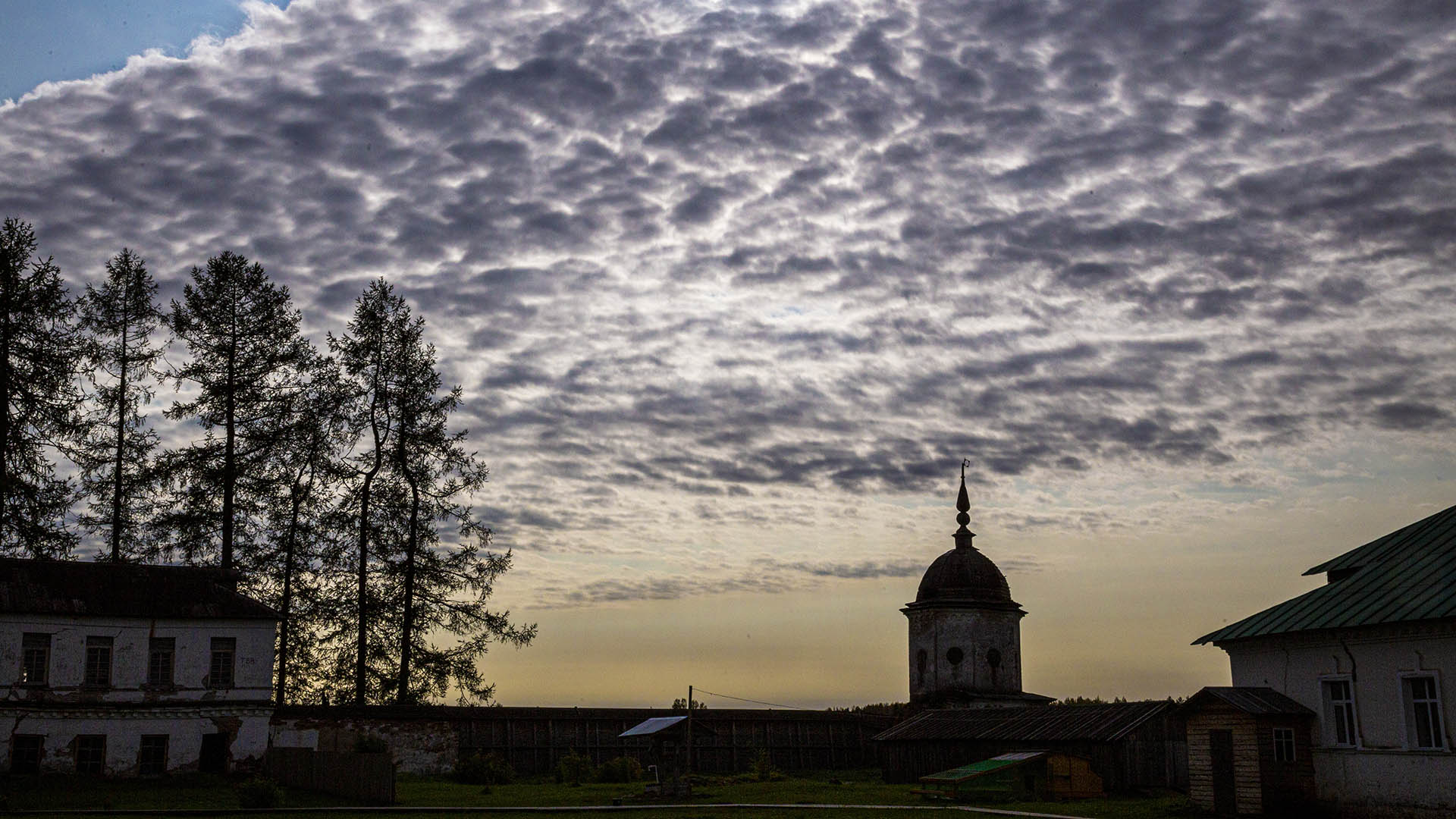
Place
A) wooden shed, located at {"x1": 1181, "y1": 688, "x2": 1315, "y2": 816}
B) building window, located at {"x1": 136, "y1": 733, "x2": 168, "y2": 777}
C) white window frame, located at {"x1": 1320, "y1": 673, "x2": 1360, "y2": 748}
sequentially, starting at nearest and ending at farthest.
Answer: white window frame, located at {"x1": 1320, "y1": 673, "x2": 1360, "y2": 748}
wooden shed, located at {"x1": 1181, "y1": 688, "x2": 1315, "y2": 816}
building window, located at {"x1": 136, "y1": 733, "x2": 168, "y2": 777}

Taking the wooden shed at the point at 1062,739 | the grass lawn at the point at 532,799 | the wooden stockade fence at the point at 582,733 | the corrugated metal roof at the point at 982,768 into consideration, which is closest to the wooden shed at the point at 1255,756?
the grass lawn at the point at 532,799

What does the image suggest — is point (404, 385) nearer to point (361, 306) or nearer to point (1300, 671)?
point (361, 306)

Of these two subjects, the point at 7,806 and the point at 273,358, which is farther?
the point at 273,358

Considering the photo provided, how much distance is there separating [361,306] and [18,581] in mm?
14409

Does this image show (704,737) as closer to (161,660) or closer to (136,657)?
(161,660)

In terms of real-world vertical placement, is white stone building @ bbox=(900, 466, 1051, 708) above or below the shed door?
above

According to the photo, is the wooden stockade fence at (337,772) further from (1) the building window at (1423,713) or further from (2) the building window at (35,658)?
(1) the building window at (1423,713)

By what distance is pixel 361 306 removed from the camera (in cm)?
4531

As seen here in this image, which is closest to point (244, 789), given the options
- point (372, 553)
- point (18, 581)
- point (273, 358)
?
point (18, 581)

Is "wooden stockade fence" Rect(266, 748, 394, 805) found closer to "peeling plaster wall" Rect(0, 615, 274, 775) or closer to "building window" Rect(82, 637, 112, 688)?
"peeling plaster wall" Rect(0, 615, 274, 775)

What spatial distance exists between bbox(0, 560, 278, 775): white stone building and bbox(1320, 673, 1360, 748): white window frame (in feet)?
89.7

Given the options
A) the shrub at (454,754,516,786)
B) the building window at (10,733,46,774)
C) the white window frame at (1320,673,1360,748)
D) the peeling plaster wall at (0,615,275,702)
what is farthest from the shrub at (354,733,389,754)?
the white window frame at (1320,673,1360,748)

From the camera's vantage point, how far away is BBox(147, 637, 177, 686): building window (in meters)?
36.2

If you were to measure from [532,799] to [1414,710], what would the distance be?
795 inches
